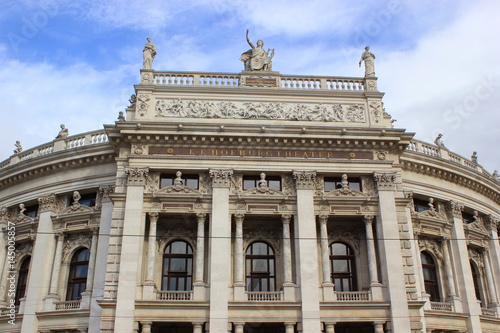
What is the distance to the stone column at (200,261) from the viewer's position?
27.8 meters

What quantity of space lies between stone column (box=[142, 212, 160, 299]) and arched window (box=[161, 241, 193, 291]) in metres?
1.72

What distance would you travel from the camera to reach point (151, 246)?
28797 mm

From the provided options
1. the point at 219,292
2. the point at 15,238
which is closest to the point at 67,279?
the point at 15,238

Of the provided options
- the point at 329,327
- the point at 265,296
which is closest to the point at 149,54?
the point at 265,296

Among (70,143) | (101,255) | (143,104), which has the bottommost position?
(101,255)

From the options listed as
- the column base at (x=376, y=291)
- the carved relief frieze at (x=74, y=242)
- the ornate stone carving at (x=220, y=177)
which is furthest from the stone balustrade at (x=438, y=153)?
the carved relief frieze at (x=74, y=242)

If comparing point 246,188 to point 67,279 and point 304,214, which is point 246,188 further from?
point 67,279

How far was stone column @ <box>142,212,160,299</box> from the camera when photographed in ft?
90.9

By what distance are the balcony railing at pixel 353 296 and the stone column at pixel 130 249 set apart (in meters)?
10.4

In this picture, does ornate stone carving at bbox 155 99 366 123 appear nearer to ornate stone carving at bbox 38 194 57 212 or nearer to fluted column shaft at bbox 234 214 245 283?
fluted column shaft at bbox 234 214 245 283

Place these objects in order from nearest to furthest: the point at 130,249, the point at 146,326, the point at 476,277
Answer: the point at 146,326 → the point at 130,249 → the point at 476,277

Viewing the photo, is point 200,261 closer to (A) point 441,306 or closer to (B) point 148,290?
(B) point 148,290

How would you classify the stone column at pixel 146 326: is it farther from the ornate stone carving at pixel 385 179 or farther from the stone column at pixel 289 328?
the ornate stone carving at pixel 385 179

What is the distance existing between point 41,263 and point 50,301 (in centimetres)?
243
